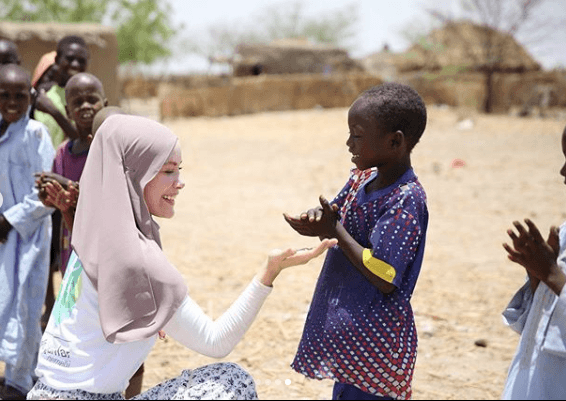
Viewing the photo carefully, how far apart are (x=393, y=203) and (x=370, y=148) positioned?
21 cm

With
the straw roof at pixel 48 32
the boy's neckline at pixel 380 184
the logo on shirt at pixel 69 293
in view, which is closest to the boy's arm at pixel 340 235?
the boy's neckline at pixel 380 184

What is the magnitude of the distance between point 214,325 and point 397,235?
0.70 meters

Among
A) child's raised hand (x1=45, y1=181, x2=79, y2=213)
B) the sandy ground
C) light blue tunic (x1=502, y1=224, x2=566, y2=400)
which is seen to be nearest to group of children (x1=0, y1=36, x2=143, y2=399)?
child's raised hand (x1=45, y1=181, x2=79, y2=213)

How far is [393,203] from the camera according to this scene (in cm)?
240

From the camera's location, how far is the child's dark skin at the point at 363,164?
7.79 ft

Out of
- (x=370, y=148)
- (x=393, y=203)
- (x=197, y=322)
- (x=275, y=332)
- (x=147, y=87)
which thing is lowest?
(x=147, y=87)

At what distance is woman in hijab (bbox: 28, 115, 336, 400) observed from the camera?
7.20 ft

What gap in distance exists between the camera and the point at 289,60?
29.8 meters

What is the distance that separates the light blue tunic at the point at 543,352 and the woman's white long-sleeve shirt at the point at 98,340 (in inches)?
34.5

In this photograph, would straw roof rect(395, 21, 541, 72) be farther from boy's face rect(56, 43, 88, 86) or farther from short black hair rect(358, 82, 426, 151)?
short black hair rect(358, 82, 426, 151)

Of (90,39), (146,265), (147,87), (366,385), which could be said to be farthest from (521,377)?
(147,87)

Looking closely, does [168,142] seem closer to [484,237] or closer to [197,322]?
[197,322]

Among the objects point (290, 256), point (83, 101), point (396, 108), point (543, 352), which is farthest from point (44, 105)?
point (543, 352)

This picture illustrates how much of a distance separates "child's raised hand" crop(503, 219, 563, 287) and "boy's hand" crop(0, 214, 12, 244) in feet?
8.69
